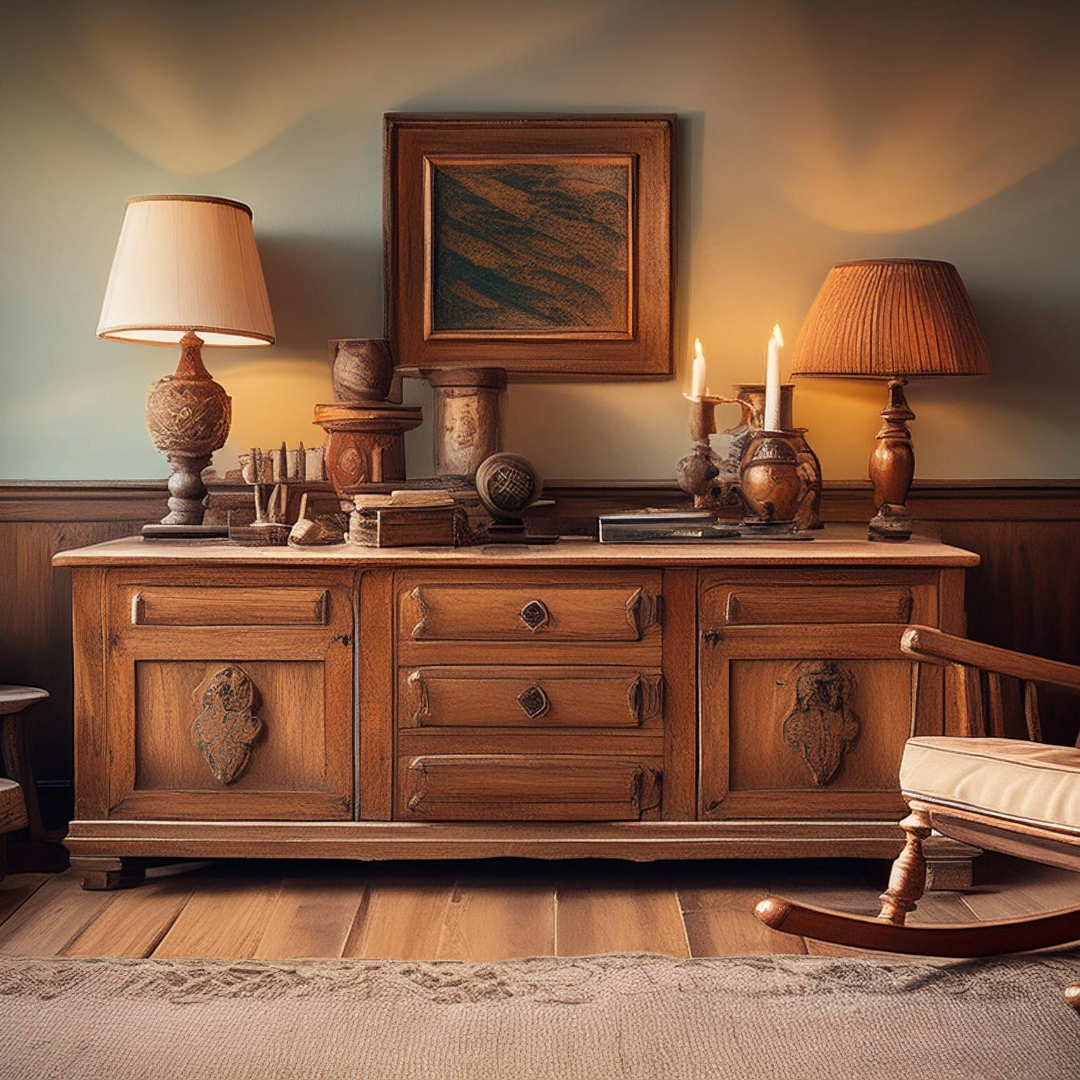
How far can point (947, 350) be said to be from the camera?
8.70 feet

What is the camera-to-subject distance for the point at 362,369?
2.77 m

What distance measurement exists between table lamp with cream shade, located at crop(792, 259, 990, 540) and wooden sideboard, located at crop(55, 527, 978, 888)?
1.21 feet

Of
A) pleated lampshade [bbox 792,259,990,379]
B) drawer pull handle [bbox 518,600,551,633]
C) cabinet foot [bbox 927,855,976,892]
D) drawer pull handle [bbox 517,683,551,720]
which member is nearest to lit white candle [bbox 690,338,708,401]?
pleated lampshade [bbox 792,259,990,379]

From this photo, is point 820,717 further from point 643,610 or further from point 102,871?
point 102,871

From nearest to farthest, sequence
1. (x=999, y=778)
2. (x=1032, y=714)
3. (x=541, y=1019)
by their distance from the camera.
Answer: (x=999, y=778) → (x=541, y=1019) → (x=1032, y=714)

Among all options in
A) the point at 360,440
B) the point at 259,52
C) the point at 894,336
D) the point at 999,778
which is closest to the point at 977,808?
the point at 999,778

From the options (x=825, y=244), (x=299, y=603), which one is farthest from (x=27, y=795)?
(x=825, y=244)

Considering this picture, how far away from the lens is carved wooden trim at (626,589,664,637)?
8.00ft

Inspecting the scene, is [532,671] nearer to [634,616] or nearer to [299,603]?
[634,616]

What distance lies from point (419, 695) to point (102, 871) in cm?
73

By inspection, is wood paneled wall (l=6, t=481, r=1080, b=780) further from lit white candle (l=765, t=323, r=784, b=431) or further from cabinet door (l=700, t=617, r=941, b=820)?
cabinet door (l=700, t=617, r=941, b=820)

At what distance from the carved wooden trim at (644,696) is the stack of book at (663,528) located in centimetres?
30

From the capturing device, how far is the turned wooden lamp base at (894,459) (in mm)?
2746

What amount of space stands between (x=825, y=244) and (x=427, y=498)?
1.18 m
